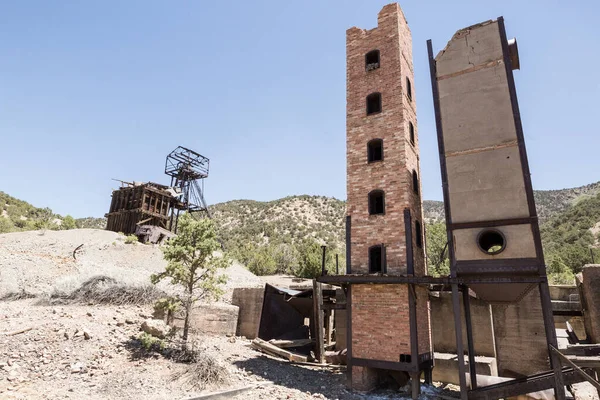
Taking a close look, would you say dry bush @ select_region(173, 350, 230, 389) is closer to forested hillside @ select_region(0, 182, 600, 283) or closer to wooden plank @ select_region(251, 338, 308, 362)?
wooden plank @ select_region(251, 338, 308, 362)

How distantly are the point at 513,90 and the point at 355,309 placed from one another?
8897 millimetres

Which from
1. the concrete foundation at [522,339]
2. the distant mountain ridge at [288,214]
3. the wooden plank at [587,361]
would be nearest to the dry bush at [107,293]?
the concrete foundation at [522,339]

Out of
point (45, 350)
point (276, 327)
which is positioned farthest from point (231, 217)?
point (45, 350)

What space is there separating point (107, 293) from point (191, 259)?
4.98 meters

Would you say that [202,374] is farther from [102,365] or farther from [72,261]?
[72,261]

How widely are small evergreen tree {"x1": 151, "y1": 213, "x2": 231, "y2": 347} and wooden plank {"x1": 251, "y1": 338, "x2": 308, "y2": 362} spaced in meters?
3.62

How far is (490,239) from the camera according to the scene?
11250mm

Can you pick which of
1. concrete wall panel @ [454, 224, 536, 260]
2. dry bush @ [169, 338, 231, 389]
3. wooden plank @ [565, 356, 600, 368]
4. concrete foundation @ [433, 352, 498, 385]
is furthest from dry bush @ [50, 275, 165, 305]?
wooden plank @ [565, 356, 600, 368]

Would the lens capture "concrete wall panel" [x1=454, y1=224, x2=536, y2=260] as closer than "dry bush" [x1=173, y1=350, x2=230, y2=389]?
Yes

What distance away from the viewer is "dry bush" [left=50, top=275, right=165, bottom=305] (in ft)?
47.1

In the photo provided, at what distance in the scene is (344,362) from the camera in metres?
14.8

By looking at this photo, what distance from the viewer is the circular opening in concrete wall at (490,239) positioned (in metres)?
10.1

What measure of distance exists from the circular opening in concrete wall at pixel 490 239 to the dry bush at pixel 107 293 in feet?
45.4

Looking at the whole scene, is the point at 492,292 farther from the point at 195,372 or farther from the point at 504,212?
the point at 195,372
